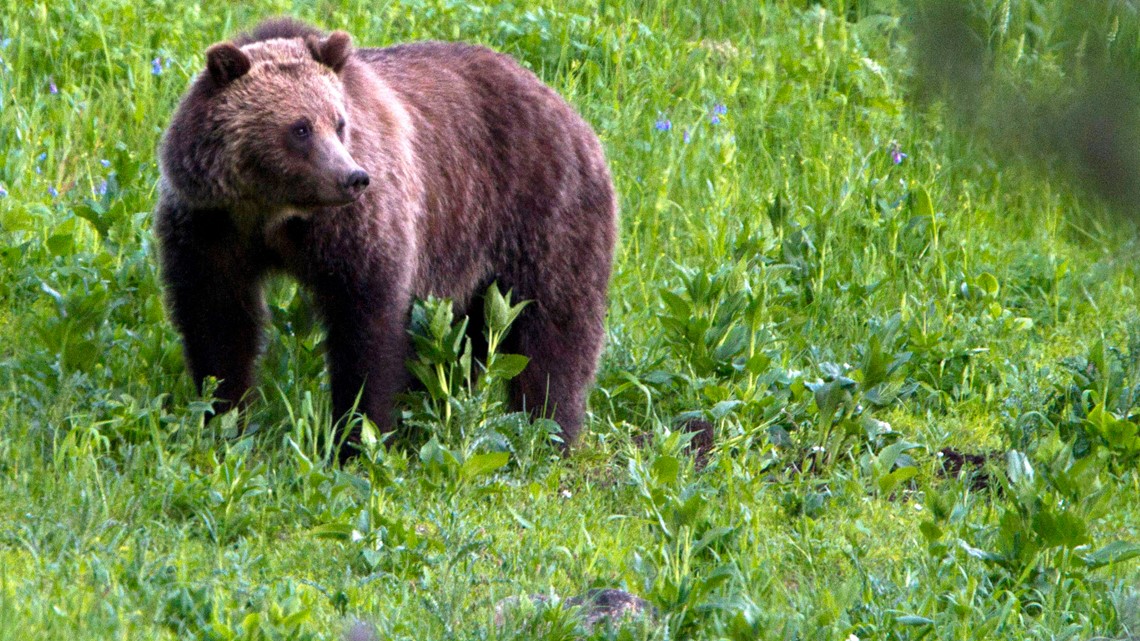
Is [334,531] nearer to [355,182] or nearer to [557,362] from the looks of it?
[355,182]

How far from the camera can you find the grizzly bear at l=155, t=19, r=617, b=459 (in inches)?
177

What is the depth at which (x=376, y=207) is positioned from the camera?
470 cm

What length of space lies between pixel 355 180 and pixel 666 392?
1676 mm

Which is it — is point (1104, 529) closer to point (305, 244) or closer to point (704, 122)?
point (305, 244)

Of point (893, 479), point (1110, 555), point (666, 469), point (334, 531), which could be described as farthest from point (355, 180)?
point (1110, 555)

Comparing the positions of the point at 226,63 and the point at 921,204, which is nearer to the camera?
the point at 226,63

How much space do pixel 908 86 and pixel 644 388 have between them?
3663 mm

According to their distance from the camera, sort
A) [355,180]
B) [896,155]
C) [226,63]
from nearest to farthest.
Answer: [355,180] → [226,63] → [896,155]

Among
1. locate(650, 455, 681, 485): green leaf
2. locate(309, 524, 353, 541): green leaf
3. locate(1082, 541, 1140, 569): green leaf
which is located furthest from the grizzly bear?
locate(1082, 541, 1140, 569): green leaf

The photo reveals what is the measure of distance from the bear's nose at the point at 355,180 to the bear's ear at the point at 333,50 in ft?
1.77

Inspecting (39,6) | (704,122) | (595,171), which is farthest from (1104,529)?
(39,6)

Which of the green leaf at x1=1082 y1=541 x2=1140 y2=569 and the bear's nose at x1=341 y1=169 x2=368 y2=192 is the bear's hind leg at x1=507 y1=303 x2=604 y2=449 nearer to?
the bear's nose at x1=341 y1=169 x2=368 y2=192

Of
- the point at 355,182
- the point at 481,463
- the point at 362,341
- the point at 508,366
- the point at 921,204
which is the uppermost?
the point at 355,182

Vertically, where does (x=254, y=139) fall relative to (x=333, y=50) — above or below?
below
